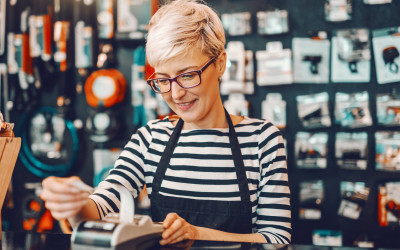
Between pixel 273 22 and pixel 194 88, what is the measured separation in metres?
1.59

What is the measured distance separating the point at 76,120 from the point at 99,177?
1.76 ft

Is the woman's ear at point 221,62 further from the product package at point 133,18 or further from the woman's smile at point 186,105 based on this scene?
the product package at point 133,18

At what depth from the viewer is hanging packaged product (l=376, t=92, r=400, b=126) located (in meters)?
2.56

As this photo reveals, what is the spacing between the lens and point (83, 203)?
0.98 meters

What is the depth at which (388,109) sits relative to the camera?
2574mm

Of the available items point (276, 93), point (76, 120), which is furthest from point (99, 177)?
point (276, 93)

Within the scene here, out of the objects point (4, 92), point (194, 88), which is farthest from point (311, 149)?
point (4, 92)

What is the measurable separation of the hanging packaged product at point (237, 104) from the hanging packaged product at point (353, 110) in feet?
2.05

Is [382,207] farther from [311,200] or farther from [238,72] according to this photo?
[238,72]

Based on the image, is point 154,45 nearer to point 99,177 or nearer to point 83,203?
point 83,203

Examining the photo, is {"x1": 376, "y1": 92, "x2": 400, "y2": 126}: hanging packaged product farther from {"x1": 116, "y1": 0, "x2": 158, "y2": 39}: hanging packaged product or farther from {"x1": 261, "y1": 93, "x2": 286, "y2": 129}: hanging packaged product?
{"x1": 116, "y1": 0, "x2": 158, "y2": 39}: hanging packaged product

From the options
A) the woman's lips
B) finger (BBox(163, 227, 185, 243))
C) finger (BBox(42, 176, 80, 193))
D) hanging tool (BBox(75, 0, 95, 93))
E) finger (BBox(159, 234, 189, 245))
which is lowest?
finger (BBox(159, 234, 189, 245))

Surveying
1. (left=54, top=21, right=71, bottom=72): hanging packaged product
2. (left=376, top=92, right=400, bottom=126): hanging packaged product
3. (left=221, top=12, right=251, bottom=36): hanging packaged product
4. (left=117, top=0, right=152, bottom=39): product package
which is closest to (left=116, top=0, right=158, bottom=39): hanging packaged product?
(left=117, top=0, right=152, bottom=39): product package

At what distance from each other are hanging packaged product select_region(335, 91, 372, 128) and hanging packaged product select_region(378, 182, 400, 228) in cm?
44
